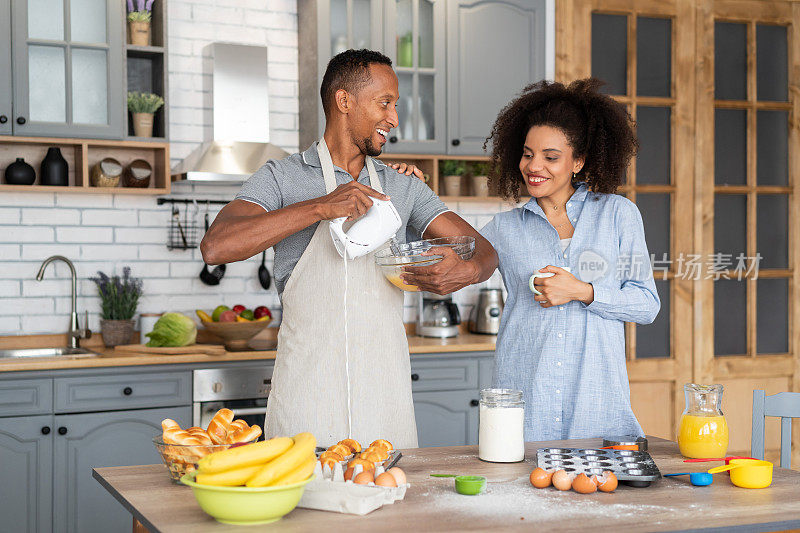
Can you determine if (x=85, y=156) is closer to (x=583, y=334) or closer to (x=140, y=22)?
(x=140, y=22)

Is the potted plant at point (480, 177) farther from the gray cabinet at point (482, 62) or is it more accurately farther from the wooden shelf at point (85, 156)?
the wooden shelf at point (85, 156)

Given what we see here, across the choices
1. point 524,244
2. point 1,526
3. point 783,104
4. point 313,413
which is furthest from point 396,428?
point 783,104

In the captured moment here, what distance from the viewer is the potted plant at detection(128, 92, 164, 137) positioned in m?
4.00

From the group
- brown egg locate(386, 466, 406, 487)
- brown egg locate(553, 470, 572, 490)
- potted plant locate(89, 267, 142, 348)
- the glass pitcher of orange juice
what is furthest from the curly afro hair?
potted plant locate(89, 267, 142, 348)

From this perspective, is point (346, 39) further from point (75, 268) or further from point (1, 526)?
point (1, 526)

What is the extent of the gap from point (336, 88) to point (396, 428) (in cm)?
92

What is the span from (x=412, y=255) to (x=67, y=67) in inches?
92.5

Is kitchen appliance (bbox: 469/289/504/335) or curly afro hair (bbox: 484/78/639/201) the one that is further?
kitchen appliance (bbox: 469/289/504/335)

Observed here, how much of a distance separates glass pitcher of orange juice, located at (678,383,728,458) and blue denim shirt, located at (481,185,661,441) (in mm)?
371

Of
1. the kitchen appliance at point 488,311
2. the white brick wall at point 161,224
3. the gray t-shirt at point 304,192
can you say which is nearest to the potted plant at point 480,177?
the kitchen appliance at point 488,311

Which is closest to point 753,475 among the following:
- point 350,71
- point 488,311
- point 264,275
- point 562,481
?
point 562,481

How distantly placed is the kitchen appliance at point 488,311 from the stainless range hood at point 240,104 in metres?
1.28

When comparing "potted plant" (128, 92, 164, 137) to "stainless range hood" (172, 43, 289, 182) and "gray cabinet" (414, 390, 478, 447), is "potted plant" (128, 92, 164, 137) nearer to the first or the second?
"stainless range hood" (172, 43, 289, 182)

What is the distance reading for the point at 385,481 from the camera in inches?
63.5
